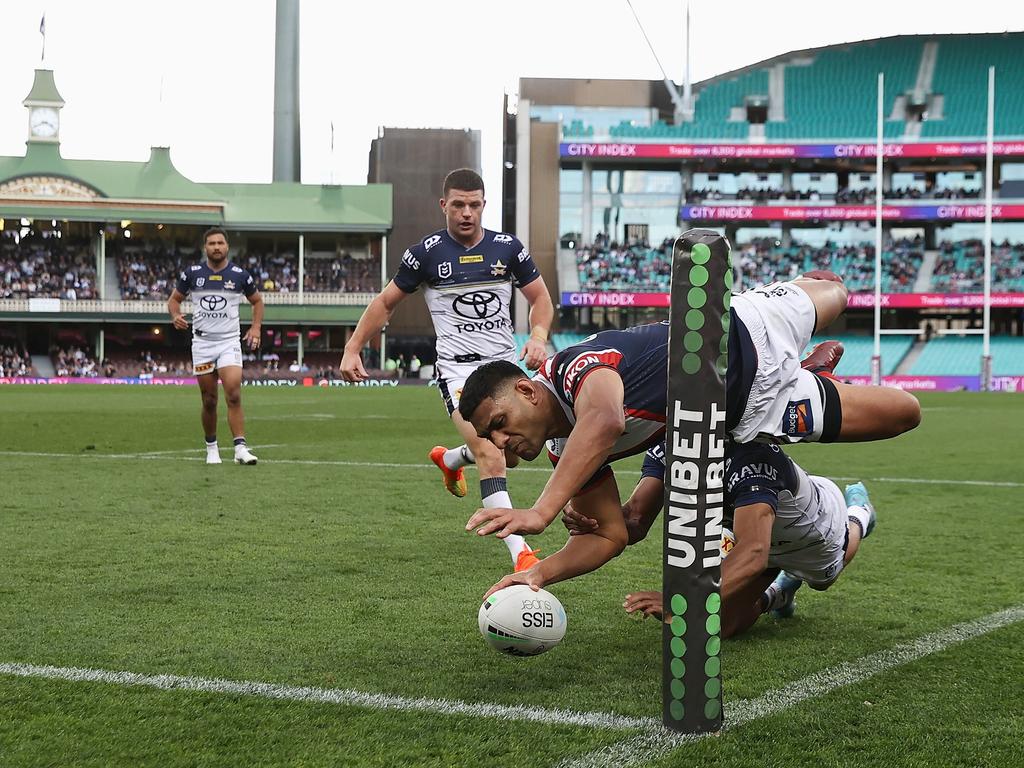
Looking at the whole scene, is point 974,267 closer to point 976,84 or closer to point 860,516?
point 976,84

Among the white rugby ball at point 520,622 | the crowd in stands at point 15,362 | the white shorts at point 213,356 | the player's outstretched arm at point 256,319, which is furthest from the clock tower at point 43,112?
the white rugby ball at point 520,622

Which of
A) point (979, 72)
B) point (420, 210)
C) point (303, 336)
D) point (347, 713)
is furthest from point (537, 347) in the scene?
point (420, 210)

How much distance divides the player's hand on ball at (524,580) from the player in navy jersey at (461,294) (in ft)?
8.80

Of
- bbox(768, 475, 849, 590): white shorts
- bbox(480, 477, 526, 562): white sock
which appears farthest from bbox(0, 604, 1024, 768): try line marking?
bbox(480, 477, 526, 562): white sock

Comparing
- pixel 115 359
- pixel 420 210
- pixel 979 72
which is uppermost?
pixel 979 72

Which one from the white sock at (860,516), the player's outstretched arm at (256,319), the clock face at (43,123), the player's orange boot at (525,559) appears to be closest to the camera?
the white sock at (860,516)

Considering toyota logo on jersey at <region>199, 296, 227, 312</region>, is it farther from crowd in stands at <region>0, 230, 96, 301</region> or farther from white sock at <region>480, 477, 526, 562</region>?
crowd in stands at <region>0, 230, 96, 301</region>

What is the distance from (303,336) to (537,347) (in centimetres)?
5110

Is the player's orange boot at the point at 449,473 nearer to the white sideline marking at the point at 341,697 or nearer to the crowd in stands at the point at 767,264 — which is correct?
the white sideline marking at the point at 341,697

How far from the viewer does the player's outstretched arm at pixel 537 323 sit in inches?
236

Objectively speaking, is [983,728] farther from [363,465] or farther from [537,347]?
[363,465]

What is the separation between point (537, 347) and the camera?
19.9 feet

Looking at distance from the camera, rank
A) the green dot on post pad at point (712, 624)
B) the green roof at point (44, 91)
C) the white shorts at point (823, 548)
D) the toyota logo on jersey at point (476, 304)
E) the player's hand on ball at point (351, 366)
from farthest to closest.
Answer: the green roof at point (44, 91) < the toyota logo on jersey at point (476, 304) < the player's hand on ball at point (351, 366) < the white shorts at point (823, 548) < the green dot on post pad at point (712, 624)

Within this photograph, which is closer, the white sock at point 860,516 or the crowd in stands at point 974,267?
the white sock at point 860,516
